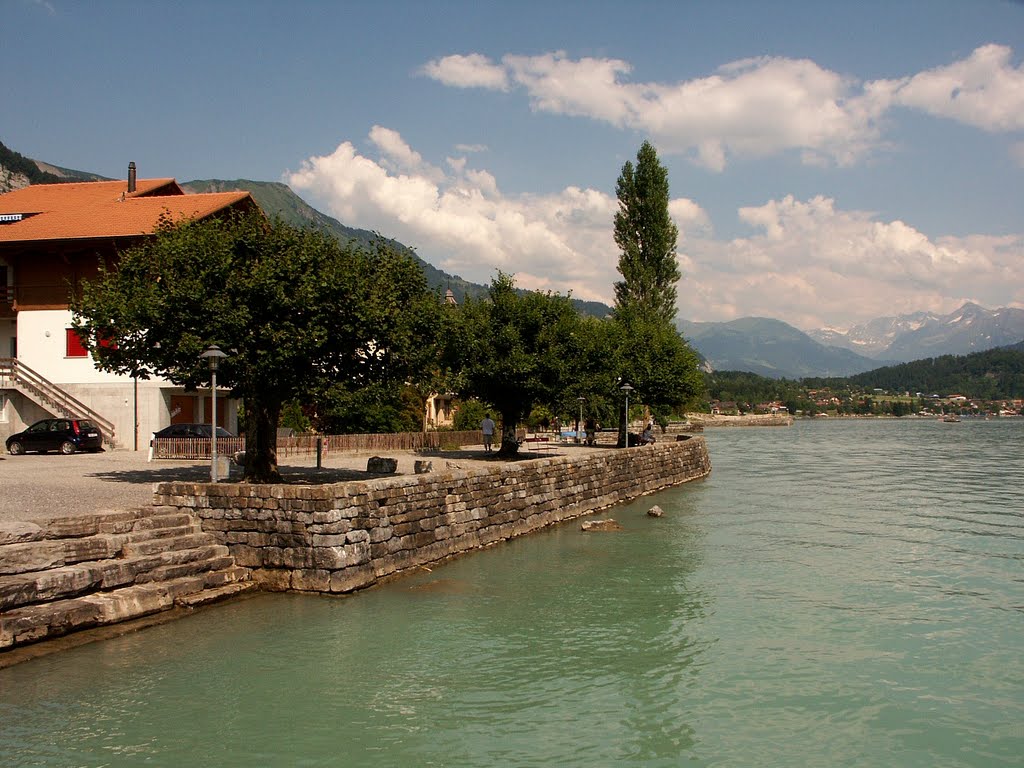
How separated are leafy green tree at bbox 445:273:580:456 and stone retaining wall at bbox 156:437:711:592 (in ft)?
37.5

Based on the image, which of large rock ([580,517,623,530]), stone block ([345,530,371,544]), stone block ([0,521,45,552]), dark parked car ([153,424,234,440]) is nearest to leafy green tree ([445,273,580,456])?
dark parked car ([153,424,234,440])

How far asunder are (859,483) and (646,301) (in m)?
21.8

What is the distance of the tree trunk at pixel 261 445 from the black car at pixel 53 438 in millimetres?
14501

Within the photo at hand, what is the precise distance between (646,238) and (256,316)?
4280 centimetres

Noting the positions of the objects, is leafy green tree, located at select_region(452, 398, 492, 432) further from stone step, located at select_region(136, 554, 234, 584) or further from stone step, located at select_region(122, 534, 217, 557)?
stone step, located at select_region(136, 554, 234, 584)

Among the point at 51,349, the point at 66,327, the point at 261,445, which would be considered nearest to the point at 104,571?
the point at 261,445

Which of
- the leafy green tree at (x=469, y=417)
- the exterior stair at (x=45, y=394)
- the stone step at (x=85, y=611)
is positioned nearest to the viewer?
the stone step at (x=85, y=611)

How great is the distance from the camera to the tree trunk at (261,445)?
21094mm

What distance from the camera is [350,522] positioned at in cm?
1562

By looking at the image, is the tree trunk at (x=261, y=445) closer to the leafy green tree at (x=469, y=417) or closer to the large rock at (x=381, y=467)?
the large rock at (x=381, y=467)

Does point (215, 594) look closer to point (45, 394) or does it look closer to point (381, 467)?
point (381, 467)

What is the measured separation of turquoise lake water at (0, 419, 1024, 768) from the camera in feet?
30.8

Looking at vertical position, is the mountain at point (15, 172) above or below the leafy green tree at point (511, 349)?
above

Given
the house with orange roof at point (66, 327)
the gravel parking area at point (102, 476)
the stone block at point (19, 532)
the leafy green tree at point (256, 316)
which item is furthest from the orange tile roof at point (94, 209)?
the stone block at point (19, 532)
